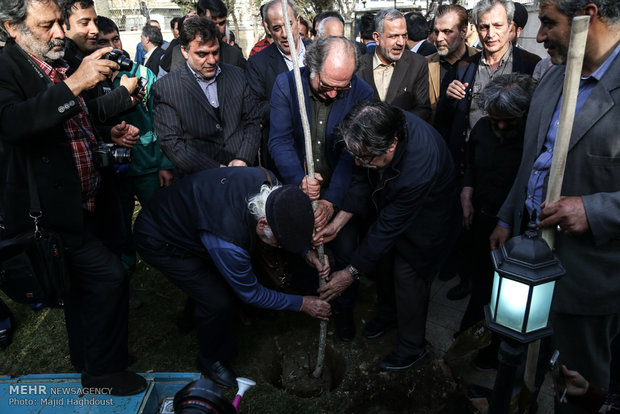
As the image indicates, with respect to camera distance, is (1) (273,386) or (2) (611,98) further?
(1) (273,386)

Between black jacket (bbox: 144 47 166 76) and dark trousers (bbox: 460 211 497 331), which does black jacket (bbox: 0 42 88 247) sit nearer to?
dark trousers (bbox: 460 211 497 331)

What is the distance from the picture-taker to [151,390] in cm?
268

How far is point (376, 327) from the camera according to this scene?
3391 millimetres

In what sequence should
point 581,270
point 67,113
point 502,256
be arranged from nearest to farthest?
point 502,256, point 581,270, point 67,113

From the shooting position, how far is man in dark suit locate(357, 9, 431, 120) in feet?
12.7

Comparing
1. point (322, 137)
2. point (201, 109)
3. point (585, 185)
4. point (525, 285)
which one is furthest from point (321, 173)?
point (525, 285)

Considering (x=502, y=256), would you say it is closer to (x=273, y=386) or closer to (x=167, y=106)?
(x=273, y=386)

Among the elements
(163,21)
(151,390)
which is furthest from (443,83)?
(163,21)

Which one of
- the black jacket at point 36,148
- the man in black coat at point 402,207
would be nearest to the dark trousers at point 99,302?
the black jacket at point 36,148

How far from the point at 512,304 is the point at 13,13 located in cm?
274

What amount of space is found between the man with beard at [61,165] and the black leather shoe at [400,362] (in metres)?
1.65

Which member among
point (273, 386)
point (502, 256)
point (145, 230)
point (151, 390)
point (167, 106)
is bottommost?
point (273, 386)

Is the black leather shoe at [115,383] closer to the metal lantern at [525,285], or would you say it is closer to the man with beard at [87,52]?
the man with beard at [87,52]

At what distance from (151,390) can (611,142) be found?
2865 mm
